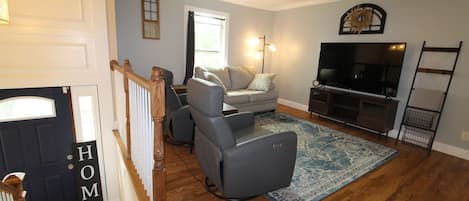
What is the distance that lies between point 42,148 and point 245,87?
351 centimetres

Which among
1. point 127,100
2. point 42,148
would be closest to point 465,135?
point 127,100

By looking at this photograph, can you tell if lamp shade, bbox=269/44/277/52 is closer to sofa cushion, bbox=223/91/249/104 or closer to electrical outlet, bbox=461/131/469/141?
sofa cushion, bbox=223/91/249/104

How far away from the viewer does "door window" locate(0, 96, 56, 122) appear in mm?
→ 2246

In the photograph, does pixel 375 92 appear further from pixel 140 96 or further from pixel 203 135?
pixel 140 96

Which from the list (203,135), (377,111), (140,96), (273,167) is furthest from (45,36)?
(377,111)

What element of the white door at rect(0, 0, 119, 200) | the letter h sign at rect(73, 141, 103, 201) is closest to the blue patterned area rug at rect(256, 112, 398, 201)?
the letter h sign at rect(73, 141, 103, 201)

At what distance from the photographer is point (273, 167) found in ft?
6.15

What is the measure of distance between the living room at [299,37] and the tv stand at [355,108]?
1.24 ft

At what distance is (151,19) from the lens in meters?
3.97

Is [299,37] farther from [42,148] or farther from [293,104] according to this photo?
[42,148]

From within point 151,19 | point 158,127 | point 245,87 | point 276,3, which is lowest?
point 245,87

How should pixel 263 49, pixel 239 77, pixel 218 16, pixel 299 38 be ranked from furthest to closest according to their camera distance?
pixel 263 49 < pixel 299 38 < pixel 239 77 < pixel 218 16

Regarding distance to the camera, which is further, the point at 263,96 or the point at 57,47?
the point at 263,96

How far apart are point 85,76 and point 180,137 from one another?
1.26m
